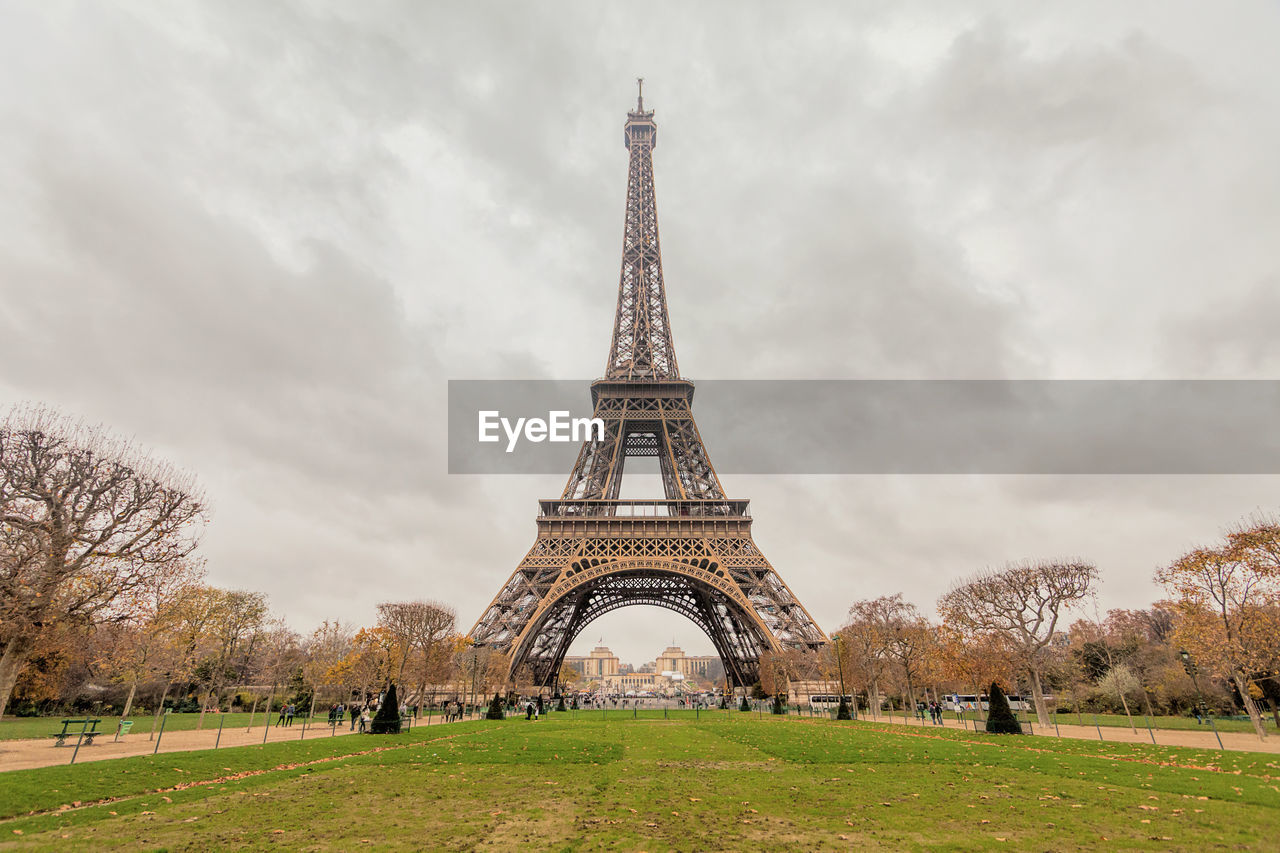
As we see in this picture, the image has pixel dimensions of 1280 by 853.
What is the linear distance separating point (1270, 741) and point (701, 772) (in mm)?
28019

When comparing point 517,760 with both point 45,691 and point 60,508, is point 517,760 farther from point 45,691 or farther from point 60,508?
point 45,691

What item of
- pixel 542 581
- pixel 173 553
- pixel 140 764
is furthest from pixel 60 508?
pixel 542 581

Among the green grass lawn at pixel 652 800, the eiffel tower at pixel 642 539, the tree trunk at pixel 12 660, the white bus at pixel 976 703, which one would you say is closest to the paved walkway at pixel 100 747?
the tree trunk at pixel 12 660

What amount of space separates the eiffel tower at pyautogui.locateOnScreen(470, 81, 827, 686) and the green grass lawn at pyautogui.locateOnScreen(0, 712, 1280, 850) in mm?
28154

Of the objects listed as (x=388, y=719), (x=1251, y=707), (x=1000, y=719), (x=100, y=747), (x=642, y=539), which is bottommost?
(x=100, y=747)

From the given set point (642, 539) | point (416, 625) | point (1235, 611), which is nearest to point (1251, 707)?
point (1235, 611)

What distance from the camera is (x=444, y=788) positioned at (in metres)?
12.5

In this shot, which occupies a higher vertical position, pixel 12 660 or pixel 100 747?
pixel 12 660

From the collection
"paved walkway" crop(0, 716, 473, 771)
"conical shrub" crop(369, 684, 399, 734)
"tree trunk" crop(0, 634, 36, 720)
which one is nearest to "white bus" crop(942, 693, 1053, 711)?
"conical shrub" crop(369, 684, 399, 734)

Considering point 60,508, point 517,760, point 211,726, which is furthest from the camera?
point 211,726

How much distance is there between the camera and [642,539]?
51031 mm

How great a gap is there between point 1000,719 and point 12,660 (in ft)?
123

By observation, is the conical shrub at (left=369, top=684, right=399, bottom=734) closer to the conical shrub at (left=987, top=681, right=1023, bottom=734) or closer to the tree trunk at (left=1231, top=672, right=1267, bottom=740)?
the conical shrub at (left=987, top=681, right=1023, bottom=734)

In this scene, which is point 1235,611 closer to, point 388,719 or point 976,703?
point 976,703
